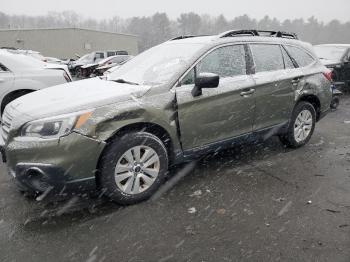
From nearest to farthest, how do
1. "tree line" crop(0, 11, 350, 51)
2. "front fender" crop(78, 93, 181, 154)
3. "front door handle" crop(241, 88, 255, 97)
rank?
"front fender" crop(78, 93, 181, 154), "front door handle" crop(241, 88, 255, 97), "tree line" crop(0, 11, 350, 51)

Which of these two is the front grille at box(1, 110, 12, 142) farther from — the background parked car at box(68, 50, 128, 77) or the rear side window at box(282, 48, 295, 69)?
the background parked car at box(68, 50, 128, 77)

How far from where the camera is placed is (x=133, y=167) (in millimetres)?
3812

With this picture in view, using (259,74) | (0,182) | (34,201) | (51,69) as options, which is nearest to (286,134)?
(259,74)

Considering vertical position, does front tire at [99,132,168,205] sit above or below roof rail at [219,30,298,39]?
below

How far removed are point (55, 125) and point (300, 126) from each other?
377 cm

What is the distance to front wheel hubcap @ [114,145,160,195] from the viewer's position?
3.75m

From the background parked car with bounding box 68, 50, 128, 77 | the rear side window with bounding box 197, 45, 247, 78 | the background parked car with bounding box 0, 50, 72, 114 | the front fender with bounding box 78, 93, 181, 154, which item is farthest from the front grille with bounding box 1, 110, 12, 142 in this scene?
the background parked car with bounding box 68, 50, 128, 77

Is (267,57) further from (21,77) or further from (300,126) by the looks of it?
(21,77)

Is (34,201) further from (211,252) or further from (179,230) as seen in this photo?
(211,252)

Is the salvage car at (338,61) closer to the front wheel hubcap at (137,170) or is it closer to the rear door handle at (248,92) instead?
the rear door handle at (248,92)

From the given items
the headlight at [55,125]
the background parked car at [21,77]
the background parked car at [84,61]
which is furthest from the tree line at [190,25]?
the headlight at [55,125]

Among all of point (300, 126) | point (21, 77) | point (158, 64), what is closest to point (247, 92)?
point (158, 64)

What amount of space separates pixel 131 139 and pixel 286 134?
2.85 metres

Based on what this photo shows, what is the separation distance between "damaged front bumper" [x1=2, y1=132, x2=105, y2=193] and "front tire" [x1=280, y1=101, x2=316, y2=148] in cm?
315
